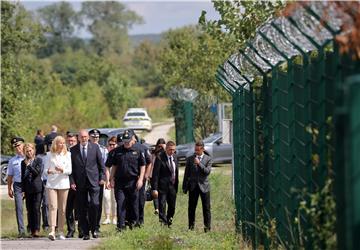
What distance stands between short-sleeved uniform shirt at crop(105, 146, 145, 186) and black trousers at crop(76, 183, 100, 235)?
443mm

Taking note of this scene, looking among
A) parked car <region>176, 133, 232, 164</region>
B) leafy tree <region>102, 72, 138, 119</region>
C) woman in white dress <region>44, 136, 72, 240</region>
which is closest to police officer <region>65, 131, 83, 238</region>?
woman in white dress <region>44, 136, 72, 240</region>

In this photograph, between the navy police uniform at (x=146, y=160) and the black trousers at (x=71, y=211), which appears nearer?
Answer: the navy police uniform at (x=146, y=160)

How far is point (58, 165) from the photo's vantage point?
58.2 ft

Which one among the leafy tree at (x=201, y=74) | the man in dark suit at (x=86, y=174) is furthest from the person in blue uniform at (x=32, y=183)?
the leafy tree at (x=201, y=74)

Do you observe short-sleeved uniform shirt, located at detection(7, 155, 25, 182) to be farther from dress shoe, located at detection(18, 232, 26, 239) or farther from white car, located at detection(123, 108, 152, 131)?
white car, located at detection(123, 108, 152, 131)

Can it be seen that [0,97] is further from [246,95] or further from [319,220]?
[319,220]

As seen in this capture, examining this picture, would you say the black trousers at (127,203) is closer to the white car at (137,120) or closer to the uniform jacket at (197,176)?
the uniform jacket at (197,176)

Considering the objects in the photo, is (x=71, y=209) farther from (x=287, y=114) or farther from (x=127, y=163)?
(x=287, y=114)

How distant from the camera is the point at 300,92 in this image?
32.9ft

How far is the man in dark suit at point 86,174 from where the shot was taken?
710 inches

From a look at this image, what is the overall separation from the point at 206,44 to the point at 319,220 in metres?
36.7

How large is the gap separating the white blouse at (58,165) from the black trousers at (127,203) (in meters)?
0.90

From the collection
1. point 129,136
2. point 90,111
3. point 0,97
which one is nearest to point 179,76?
point 0,97

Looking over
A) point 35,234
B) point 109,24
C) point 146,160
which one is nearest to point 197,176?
point 146,160
